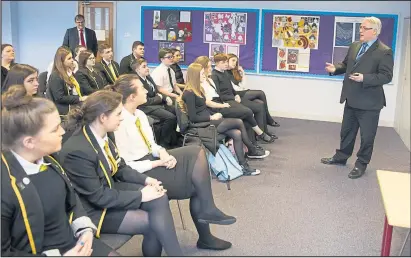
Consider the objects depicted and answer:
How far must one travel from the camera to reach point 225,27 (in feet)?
24.3

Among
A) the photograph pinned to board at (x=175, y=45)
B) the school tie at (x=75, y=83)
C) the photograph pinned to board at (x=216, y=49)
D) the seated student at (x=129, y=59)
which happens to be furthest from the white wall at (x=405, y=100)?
the school tie at (x=75, y=83)

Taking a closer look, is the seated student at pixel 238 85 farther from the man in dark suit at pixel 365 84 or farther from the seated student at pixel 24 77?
the seated student at pixel 24 77

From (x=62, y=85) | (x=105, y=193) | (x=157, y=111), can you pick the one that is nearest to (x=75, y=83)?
(x=62, y=85)

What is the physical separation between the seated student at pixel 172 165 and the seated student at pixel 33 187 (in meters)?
0.83

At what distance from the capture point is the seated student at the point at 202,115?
4.35m

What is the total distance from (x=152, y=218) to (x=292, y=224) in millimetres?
1414

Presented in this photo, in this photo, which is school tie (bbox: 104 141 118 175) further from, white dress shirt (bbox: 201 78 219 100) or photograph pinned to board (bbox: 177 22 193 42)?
photograph pinned to board (bbox: 177 22 193 42)

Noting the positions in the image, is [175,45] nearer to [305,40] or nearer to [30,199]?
[305,40]

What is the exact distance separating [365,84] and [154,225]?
2.71 m

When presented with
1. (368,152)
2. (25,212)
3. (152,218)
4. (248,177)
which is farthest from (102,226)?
(368,152)

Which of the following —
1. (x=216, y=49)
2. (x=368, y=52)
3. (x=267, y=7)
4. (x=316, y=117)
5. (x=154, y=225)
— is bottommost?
(x=316, y=117)

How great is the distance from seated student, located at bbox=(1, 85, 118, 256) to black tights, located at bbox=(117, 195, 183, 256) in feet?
0.89

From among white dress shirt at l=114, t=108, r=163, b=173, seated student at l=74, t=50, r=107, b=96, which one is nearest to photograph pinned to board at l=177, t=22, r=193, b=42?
seated student at l=74, t=50, r=107, b=96

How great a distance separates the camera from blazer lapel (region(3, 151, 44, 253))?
181 centimetres
